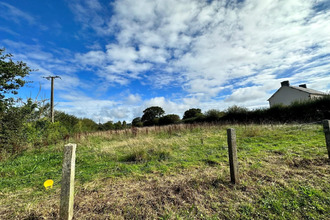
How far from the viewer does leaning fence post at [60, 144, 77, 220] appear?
1.96 m

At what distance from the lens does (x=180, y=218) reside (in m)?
2.14

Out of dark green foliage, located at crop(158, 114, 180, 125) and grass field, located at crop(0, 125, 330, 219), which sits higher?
dark green foliage, located at crop(158, 114, 180, 125)

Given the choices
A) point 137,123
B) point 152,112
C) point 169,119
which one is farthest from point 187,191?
point 152,112

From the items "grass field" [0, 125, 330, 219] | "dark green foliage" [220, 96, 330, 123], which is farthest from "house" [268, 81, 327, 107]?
"grass field" [0, 125, 330, 219]

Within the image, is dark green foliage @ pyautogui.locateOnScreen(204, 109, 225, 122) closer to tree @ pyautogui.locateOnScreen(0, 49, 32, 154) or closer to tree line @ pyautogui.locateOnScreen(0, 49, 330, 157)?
tree line @ pyautogui.locateOnScreen(0, 49, 330, 157)

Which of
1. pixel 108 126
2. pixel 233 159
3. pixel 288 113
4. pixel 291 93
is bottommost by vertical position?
pixel 233 159

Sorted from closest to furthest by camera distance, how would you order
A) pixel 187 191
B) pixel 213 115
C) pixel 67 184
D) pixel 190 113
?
1. pixel 67 184
2. pixel 187 191
3. pixel 213 115
4. pixel 190 113

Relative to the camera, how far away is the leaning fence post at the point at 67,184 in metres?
1.96

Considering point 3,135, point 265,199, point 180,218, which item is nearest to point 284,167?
point 265,199

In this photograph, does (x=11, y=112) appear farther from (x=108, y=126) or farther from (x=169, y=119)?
(x=169, y=119)

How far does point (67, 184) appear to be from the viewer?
1984mm

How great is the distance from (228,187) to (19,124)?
11587 mm

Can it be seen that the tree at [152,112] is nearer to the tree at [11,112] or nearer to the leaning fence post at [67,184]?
the tree at [11,112]

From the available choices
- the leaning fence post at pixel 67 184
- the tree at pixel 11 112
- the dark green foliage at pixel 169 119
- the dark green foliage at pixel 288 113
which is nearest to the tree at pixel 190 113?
the dark green foliage at pixel 169 119
